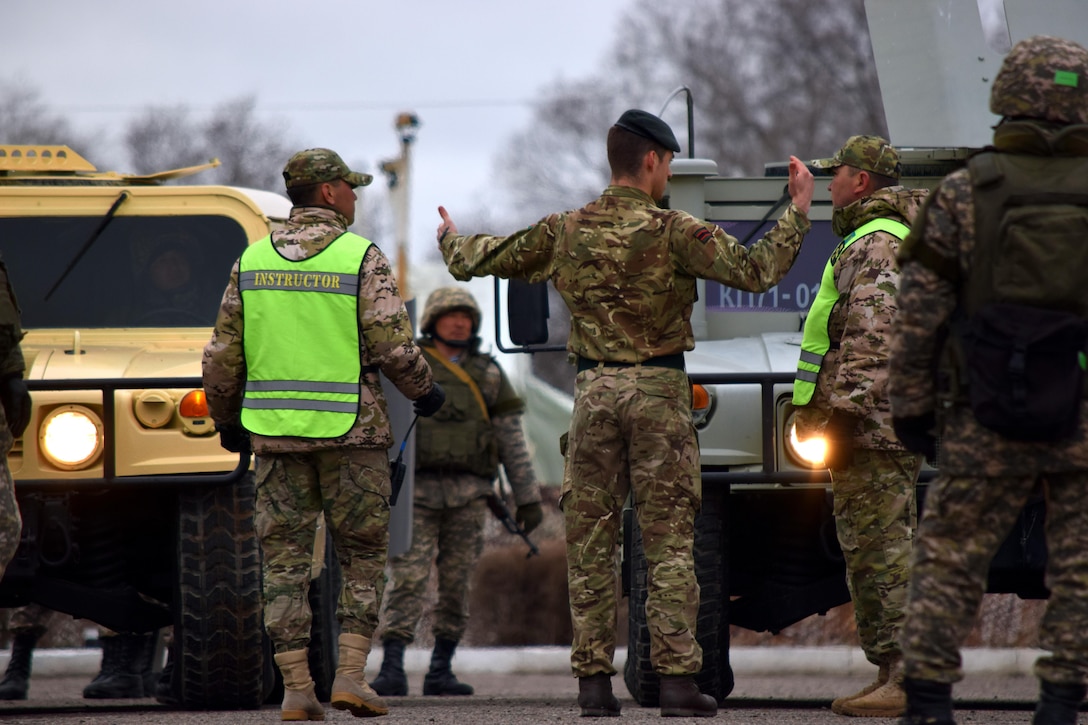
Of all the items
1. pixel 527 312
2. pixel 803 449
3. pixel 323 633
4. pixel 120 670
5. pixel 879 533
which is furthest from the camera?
pixel 120 670

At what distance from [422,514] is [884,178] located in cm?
362

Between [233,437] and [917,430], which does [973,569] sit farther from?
[233,437]

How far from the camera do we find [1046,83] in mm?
4395

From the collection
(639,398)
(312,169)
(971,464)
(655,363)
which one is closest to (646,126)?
(655,363)

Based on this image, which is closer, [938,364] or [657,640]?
[938,364]

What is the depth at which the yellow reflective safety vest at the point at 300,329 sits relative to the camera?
5938 millimetres

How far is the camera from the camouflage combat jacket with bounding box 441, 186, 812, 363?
5609mm

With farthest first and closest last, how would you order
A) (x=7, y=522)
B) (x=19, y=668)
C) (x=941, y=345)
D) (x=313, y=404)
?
(x=19, y=668)
(x=313, y=404)
(x=7, y=522)
(x=941, y=345)

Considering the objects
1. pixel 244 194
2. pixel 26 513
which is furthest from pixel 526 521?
pixel 26 513

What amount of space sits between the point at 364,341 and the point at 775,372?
1402 mm

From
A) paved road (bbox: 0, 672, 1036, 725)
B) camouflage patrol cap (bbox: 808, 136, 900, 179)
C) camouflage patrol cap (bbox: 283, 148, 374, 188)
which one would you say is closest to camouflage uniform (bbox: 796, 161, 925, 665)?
camouflage patrol cap (bbox: 808, 136, 900, 179)

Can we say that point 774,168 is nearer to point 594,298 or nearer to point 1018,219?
point 594,298

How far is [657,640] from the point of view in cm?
556

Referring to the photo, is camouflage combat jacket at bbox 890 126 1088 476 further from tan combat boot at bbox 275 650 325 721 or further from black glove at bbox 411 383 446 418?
tan combat boot at bbox 275 650 325 721
